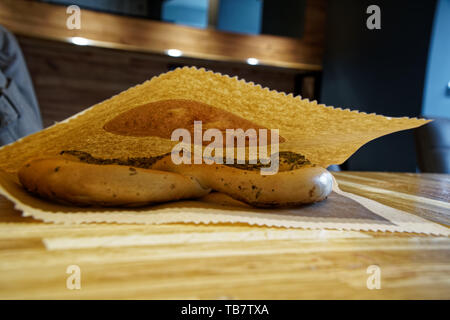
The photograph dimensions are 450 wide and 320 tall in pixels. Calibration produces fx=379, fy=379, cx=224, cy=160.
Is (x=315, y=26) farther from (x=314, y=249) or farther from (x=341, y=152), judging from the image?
(x=314, y=249)
